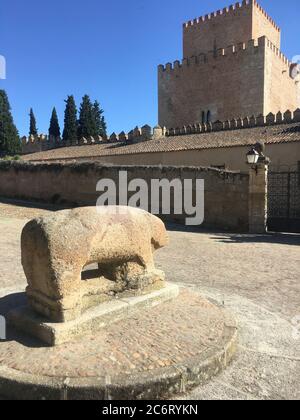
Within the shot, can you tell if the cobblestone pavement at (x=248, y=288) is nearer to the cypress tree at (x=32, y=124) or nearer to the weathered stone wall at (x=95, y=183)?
the weathered stone wall at (x=95, y=183)

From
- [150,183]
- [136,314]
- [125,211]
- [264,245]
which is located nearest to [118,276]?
[136,314]

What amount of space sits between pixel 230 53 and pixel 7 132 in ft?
70.3

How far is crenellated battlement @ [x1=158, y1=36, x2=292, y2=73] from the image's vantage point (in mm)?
30906

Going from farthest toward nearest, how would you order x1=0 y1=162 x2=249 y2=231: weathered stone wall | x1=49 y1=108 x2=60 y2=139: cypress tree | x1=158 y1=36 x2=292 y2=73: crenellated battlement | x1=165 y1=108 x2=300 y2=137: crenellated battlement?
x1=49 y1=108 x2=60 y2=139: cypress tree
x1=158 y1=36 x2=292 y2=73: crenellated battlement
x1=165 y1=108 x2=300 y2=137: crenellated battlement
x1=0 y1=162 x2=249 y2=231: weathered stone wall

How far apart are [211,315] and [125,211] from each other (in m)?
1.40

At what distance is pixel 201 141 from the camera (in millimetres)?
21750

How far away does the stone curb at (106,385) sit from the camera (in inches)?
98.7

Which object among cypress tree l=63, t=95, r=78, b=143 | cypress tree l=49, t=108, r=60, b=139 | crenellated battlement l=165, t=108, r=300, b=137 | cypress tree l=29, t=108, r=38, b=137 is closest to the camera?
crenellated battlement l=165, t=108, r=300, b=137

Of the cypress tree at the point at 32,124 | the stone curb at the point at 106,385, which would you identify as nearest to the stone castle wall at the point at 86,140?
the cypress tree at the point at 32,124

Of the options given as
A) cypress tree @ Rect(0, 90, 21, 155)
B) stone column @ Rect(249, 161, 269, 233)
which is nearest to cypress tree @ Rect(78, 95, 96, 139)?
cypress tree @ Rect(0, 90, 21, 155)

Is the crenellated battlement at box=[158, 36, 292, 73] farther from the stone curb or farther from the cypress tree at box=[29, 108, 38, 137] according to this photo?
the stone curb

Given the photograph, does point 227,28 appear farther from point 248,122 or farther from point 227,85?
point 248,122

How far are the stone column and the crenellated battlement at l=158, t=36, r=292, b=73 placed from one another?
2243 centimetres

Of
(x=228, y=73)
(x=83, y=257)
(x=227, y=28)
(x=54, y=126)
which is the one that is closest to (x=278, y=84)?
(x=228, y=73)
